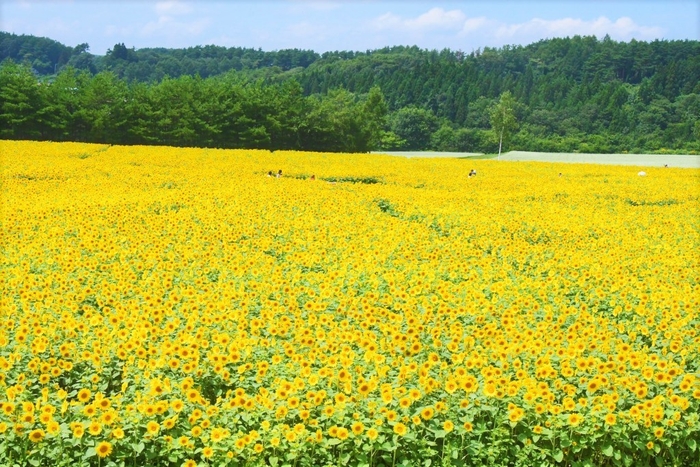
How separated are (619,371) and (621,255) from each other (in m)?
5.06

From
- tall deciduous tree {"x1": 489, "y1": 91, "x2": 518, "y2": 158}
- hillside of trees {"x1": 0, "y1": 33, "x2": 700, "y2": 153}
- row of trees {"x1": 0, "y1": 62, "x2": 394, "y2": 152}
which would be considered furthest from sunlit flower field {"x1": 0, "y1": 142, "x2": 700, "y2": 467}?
tall deciduous tree {"x1": 489, "y1": 91, "x2": 518, "y2": 158}

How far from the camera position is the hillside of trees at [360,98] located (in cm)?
4347

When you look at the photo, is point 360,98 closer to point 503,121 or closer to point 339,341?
point 503,121

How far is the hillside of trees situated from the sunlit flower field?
33850 millimetres

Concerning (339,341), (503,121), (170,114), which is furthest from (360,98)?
(339,341)

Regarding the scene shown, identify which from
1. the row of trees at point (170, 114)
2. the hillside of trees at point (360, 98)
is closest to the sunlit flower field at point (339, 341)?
the row of trees at point (170, 114)

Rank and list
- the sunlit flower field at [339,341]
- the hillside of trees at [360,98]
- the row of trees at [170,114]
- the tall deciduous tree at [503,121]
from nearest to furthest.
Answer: the sunlit flower field at [339,341] < the row of trees at [170,114] < the hillside of trees at [360,98] < the tall deciduous tree at [503,121]

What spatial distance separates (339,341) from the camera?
550cm

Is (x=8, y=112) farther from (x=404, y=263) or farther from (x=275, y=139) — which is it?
(x=404, y=263)

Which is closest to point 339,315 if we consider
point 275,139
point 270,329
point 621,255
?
point 270,329

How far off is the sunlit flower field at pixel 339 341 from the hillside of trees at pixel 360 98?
33850mm

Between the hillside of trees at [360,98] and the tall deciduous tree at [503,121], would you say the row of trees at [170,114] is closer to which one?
the hillside of trees at [360,98]

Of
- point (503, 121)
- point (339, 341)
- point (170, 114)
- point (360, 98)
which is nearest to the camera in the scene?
point (339, 341)

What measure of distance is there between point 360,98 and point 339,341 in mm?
105370
